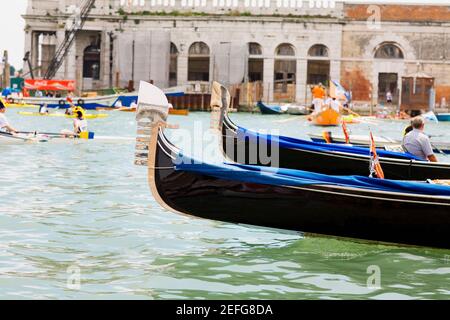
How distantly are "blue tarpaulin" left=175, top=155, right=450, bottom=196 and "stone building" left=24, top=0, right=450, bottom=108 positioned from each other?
3021 centimetres

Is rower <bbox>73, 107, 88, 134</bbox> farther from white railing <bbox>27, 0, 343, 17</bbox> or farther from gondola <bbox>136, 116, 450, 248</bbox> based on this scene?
white railing <bbox>27, 0, 343, 17</bbox>

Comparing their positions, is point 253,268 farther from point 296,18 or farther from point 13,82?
point 13,82

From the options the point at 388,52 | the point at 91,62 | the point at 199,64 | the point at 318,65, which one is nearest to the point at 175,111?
the point at 199,64

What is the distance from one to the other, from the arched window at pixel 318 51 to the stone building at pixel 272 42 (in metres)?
0.05

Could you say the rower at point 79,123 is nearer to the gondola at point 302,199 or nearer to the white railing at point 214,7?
the gondola at point 302,199

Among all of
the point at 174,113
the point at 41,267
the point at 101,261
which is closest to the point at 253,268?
the point at 101,261

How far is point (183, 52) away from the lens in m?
38.0

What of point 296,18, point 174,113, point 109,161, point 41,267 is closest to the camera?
point 41,267

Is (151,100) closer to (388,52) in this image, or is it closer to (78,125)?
(78,125)

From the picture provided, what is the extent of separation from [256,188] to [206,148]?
885 centimetres

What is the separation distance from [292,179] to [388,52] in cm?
3171

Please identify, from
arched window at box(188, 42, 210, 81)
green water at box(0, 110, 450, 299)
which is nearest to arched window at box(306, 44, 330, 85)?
arched window at box(188, 42, 210, 81)

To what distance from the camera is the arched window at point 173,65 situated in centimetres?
3822

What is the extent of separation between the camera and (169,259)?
641cm
